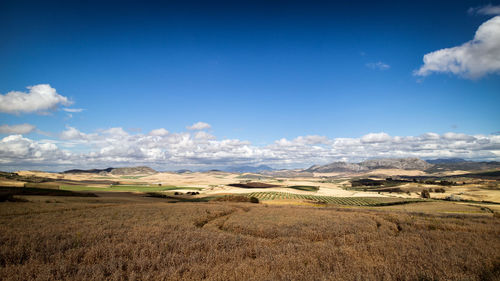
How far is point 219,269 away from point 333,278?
12.6 feet

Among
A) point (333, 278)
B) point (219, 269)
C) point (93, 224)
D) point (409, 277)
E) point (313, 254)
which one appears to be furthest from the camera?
point (93, 224)

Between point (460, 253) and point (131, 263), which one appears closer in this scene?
point (131, 263)

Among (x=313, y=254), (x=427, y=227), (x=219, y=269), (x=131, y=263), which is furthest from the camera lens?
(x=427, y=227)

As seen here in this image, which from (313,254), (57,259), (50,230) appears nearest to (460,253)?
(313,254)

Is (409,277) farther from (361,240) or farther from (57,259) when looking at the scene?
(57,259)

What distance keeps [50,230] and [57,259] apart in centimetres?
614

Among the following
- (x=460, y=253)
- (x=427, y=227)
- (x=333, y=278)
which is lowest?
(x=427, y=227)

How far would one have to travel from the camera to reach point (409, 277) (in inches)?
306

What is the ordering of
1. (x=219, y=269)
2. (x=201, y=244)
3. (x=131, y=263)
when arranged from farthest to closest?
(x=201, y=244) → (x=131, y=263) → (x=219, y=269)

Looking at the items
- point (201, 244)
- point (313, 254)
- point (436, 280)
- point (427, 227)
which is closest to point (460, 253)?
point (436, 280)

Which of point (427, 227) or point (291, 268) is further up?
point (291, 268)

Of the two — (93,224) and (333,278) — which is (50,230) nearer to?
(93,224)

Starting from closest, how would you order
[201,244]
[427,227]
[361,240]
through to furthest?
[201,244] → [361,240] → [427,227]

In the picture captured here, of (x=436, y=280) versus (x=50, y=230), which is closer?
(x=436, y=280)
